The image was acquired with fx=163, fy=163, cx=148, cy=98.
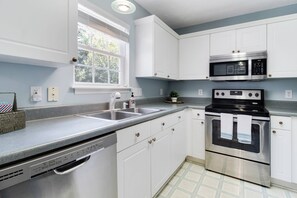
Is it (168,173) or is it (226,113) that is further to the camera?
(226,113)

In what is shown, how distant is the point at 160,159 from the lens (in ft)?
5.75

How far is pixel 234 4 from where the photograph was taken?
2.35 m

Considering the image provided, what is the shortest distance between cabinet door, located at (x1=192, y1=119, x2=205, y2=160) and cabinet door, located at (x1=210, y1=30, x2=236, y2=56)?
1.15 meters

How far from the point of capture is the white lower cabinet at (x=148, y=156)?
4.06ft

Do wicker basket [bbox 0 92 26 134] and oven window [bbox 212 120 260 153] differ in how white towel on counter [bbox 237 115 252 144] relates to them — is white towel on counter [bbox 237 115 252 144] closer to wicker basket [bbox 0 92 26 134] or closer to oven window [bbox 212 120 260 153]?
oven window [bbox 212 120 260 153]

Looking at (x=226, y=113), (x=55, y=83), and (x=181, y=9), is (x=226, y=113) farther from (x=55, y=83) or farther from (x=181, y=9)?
(x=55, y=83)

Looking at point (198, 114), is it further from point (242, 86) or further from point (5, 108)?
point (5, 108)

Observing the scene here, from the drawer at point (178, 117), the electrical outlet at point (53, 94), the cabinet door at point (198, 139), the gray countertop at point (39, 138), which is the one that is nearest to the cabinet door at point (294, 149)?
the cabinet door at point (198, 139)

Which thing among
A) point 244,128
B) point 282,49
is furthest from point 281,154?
point 282,49

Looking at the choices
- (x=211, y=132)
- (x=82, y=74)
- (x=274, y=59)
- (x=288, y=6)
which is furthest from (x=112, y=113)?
(x=288, y=6)

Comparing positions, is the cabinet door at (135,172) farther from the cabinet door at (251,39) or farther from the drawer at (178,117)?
the cabinet door at (251,39)

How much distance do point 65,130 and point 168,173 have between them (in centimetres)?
139

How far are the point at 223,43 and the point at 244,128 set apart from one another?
4.41 feet

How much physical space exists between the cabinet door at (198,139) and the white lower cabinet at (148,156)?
0.36 m
